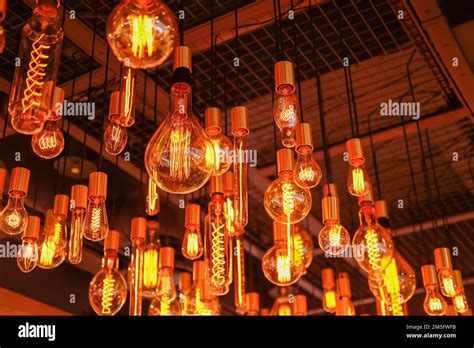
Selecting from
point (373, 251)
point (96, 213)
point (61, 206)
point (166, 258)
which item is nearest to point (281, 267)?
point (373, 251)

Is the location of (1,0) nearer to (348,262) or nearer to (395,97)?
(395,97)

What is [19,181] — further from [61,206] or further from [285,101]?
[285,101]

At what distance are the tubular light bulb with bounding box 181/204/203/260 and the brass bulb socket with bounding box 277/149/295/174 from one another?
718 mm

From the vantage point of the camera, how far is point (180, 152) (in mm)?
2324

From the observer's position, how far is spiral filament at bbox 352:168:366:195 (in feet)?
11.2

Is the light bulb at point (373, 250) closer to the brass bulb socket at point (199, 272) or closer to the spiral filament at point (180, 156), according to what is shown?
the brass bulb socket at point (199, 272)

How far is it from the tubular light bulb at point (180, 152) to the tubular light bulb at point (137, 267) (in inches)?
42.2

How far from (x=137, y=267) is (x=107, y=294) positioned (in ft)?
0.70

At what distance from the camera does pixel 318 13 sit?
402 centimetres

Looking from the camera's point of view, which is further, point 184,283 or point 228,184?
point 184,283

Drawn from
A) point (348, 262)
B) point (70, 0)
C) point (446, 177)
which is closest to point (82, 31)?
point (70, 0)

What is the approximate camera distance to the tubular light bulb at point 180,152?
2.31 meters

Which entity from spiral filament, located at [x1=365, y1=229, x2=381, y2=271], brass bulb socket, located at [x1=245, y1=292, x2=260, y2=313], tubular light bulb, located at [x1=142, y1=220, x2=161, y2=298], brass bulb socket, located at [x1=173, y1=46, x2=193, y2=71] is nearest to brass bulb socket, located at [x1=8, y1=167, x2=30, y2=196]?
tubular light bulb, located at [x1=142, y1=220, x2=161, y2=298]
